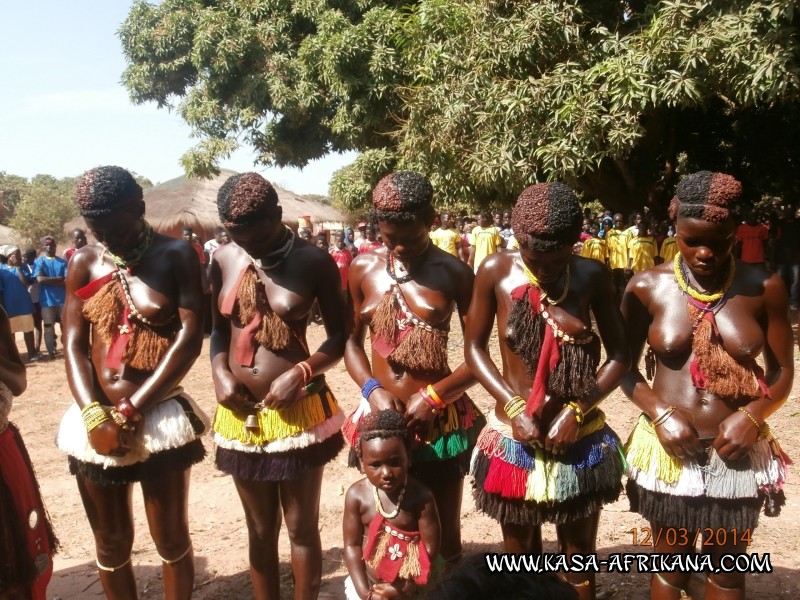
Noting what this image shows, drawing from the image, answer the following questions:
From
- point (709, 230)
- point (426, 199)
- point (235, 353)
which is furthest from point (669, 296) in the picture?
point (235, 353)

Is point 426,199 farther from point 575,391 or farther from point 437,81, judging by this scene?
point 437,81

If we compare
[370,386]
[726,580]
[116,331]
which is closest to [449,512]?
[370,386]

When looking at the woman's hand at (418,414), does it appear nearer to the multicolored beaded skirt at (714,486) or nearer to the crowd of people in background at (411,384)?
the crowd of people in background at (411,384)

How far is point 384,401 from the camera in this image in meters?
2.93

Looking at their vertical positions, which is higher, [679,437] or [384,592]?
[679,437]

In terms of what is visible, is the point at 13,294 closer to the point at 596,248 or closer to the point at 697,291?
the point at 596,248

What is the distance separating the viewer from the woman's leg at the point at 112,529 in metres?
3.08

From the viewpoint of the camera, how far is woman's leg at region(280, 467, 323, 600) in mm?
3109

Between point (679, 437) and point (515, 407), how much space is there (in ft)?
2.08

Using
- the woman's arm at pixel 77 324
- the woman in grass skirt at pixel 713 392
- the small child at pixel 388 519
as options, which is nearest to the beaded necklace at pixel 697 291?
the woman in grass skirt at pixel 713 392

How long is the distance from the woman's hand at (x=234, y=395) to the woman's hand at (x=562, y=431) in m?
1.30

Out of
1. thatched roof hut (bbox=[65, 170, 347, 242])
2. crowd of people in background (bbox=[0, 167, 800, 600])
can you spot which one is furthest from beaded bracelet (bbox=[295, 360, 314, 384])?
thatched roof hut (bbox=[65, 170, 347, 242])

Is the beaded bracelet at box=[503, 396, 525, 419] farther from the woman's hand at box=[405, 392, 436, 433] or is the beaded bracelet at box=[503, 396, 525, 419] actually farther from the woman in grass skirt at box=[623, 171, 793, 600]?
the woman in grass skirt at box=[623, 171, 793, 600]
